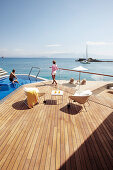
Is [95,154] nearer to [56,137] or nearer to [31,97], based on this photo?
[56,137]

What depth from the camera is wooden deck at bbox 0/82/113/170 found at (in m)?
1.91

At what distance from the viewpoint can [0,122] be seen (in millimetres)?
3141

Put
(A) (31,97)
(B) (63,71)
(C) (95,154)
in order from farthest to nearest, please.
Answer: (B) (63,71)
(A) (31,97)
(C) (95,154)

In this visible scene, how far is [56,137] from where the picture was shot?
8.23 feet

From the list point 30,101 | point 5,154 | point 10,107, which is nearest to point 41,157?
point 5,154

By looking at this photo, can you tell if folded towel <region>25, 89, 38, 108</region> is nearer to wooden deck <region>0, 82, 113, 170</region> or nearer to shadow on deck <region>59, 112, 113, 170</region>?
wooden deck <region>0, 82, 113, 170</region>

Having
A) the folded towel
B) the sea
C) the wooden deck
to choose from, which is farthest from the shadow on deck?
the sea

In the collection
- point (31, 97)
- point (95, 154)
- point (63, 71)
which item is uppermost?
point (63, 71)

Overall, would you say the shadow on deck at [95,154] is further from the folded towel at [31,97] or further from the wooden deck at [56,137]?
the folded towel at [31,97]

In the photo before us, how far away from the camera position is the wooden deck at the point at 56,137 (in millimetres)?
1914

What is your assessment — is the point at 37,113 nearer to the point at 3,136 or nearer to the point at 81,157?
the point at 3,136

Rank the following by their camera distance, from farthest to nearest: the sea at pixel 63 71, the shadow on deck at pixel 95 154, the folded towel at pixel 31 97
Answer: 1. the sea at pixel 63 71
2. the folded towel at pixel 31 97
3. the shadow on deck at pixel 95 154

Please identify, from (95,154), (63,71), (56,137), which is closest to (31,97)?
(56,137)

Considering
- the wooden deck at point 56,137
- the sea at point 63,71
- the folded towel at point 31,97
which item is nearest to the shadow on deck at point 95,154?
the wooden deck at point 56,137
